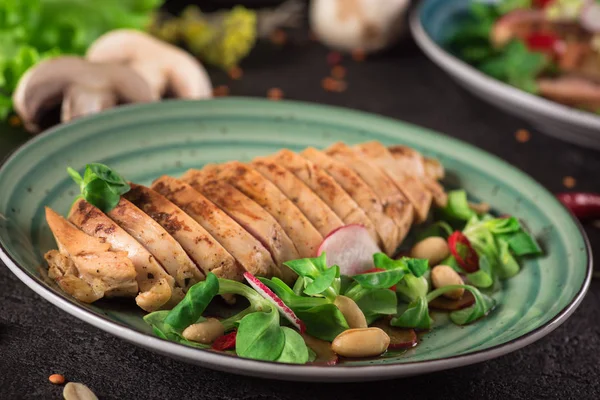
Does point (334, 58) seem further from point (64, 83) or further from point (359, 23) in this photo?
point (64, 83)

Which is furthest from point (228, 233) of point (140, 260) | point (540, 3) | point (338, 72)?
point (540, 3)

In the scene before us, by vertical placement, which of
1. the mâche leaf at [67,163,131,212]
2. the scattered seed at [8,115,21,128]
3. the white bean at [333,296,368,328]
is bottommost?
the white bean at [333,296,368,328]

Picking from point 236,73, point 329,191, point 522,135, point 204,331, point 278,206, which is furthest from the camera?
point 236,73

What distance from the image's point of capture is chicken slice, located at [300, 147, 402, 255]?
3.73 m

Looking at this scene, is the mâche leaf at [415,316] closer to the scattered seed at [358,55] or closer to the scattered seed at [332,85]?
the scattered seed at [332,85]

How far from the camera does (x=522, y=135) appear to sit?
583cm

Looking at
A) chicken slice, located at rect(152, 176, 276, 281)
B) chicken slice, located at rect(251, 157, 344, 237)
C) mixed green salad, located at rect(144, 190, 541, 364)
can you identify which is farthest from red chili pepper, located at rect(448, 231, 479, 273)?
chicken slice, located at rect(152, 176, 276, 281)

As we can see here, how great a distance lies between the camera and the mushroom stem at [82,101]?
4.69m

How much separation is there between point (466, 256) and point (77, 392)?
188cm

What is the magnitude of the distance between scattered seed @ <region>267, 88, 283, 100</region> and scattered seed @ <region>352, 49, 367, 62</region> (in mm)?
1106

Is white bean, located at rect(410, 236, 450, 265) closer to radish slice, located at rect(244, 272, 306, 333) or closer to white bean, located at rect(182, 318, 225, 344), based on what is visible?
radish slice, located at rect(244, 272, 306, 333)

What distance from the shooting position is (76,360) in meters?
3.16

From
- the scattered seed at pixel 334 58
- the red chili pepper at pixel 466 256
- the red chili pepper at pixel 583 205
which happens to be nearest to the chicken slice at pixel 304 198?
the red chili pepper at pixel 466 256

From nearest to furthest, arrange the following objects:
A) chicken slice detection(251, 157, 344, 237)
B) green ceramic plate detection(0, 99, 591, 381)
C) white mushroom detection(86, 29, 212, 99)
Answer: green ceramic plate detection(0, 99, 591, 381)
chicken slice detection(251, 157, 344, 237)
white mushroom detection(86, 29, 212, 99)
